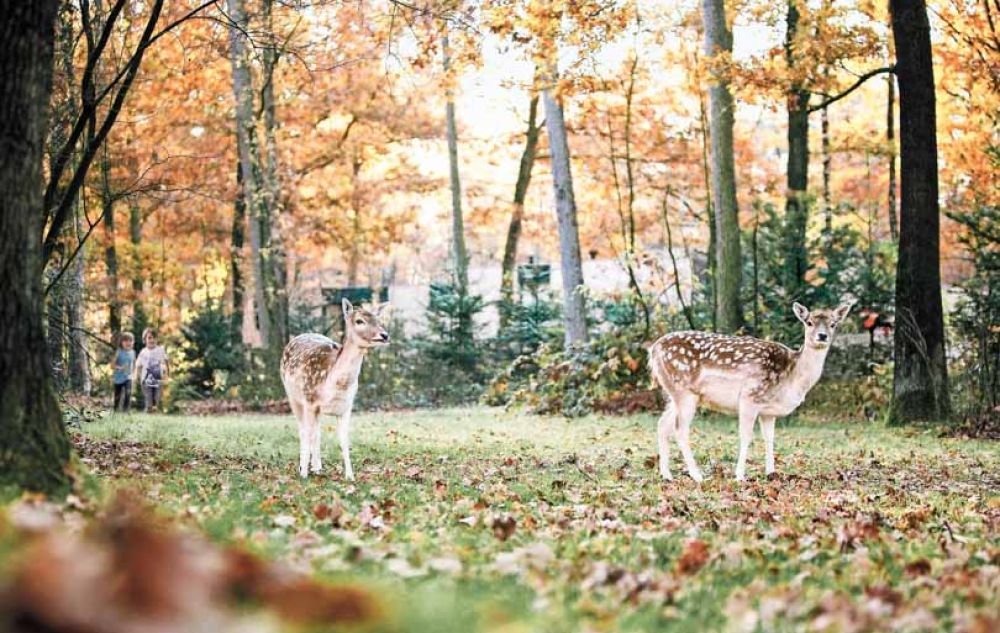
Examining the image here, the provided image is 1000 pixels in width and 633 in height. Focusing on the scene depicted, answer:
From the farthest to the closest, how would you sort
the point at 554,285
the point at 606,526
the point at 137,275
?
the point at 554,285, the point at 137,275, the point at 606,526

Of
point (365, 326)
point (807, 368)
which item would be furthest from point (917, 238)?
point (365, 326)

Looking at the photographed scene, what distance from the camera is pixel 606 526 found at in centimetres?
744

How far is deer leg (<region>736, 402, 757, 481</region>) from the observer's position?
11743mm

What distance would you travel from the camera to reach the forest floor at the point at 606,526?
187 inches

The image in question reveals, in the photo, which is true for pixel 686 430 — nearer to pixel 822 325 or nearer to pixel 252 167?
pixel 822 325

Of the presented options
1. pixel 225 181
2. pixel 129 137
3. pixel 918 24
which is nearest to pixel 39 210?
pixel 918 24

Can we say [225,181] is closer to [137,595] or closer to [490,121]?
[490,121]

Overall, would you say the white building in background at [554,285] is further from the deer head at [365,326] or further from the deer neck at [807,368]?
the deer head at [365,326]

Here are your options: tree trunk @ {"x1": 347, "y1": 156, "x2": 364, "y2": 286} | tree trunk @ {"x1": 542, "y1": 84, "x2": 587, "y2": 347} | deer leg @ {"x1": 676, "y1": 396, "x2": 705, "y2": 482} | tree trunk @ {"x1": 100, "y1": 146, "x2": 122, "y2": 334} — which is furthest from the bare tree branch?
tree trunk @ {"x1": 347, "y1": 156, "x2": 364, "y2": 286}

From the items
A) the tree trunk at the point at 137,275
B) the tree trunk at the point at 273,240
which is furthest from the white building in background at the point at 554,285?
the tree trunk at the point at 137,275

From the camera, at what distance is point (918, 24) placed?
18219 millimetres

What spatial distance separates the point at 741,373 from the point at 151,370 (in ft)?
50.3

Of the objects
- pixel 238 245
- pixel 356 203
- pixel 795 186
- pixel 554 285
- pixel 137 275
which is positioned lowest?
pixel 554 285

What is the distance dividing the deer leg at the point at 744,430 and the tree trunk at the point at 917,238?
21.7ft
